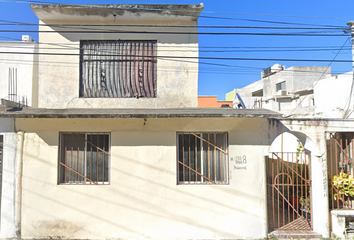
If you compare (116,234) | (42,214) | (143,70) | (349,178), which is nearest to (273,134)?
(349,178)

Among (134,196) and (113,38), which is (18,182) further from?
(113,38)

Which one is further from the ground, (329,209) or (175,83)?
(175,83)

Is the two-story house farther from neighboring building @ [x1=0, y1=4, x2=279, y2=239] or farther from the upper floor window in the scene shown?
the upper floor window

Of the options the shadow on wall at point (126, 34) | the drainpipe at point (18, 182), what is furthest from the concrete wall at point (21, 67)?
the drainpipe at point (18, 182)

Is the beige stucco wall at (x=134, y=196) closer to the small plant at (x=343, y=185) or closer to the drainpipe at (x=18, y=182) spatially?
the drainpipe at (x=18, y=182)

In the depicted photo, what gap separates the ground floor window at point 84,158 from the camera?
5891 millimetres

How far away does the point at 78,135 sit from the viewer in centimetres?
597

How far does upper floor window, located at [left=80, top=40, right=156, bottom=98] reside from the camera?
6492mm

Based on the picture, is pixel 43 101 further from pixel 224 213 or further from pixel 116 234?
pixel 224 213

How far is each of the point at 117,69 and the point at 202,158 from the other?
3.35 metres

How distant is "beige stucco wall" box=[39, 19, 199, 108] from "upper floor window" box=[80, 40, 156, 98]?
0.15 m

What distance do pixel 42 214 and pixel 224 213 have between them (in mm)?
4347

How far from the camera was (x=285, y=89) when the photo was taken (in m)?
22.9

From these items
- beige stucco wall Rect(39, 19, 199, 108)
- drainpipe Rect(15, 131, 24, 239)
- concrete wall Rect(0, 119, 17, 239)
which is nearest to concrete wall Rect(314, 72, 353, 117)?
beige stucco wall Rect(39, 19, 199, 108)
